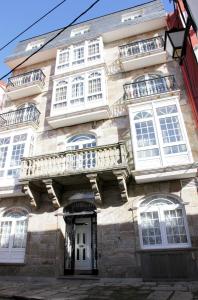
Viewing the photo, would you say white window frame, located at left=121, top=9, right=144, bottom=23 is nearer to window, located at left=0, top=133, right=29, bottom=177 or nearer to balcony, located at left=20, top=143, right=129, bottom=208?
window, located at left=0, top=133, right=29, bottom=177

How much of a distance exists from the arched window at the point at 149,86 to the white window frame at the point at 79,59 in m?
3.48

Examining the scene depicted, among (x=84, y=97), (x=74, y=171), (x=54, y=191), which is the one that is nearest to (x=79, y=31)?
(x=84, y=97)

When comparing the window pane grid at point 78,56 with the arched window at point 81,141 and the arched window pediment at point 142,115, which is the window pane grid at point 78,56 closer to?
the arched window at point 81,141

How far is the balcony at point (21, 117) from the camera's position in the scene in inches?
528

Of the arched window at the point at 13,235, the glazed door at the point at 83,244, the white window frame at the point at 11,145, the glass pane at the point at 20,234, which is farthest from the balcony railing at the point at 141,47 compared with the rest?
the glass pane at the point at 20,234

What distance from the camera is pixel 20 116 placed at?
14461mm

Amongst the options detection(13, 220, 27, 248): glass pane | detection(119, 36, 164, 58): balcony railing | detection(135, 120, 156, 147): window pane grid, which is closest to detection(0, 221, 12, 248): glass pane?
detection(13, 220, 27, 248): glass pane

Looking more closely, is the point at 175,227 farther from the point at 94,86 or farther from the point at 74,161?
the point at 94,86

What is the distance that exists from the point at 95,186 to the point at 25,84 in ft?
31.1

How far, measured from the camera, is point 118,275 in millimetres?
9172

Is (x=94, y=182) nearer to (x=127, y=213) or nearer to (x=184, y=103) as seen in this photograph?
(x=127, y=213)

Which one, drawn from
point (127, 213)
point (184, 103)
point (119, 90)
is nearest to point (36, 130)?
point (119, 90)

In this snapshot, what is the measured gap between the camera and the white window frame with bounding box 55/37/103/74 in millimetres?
15142

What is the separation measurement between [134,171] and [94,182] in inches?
72.2
